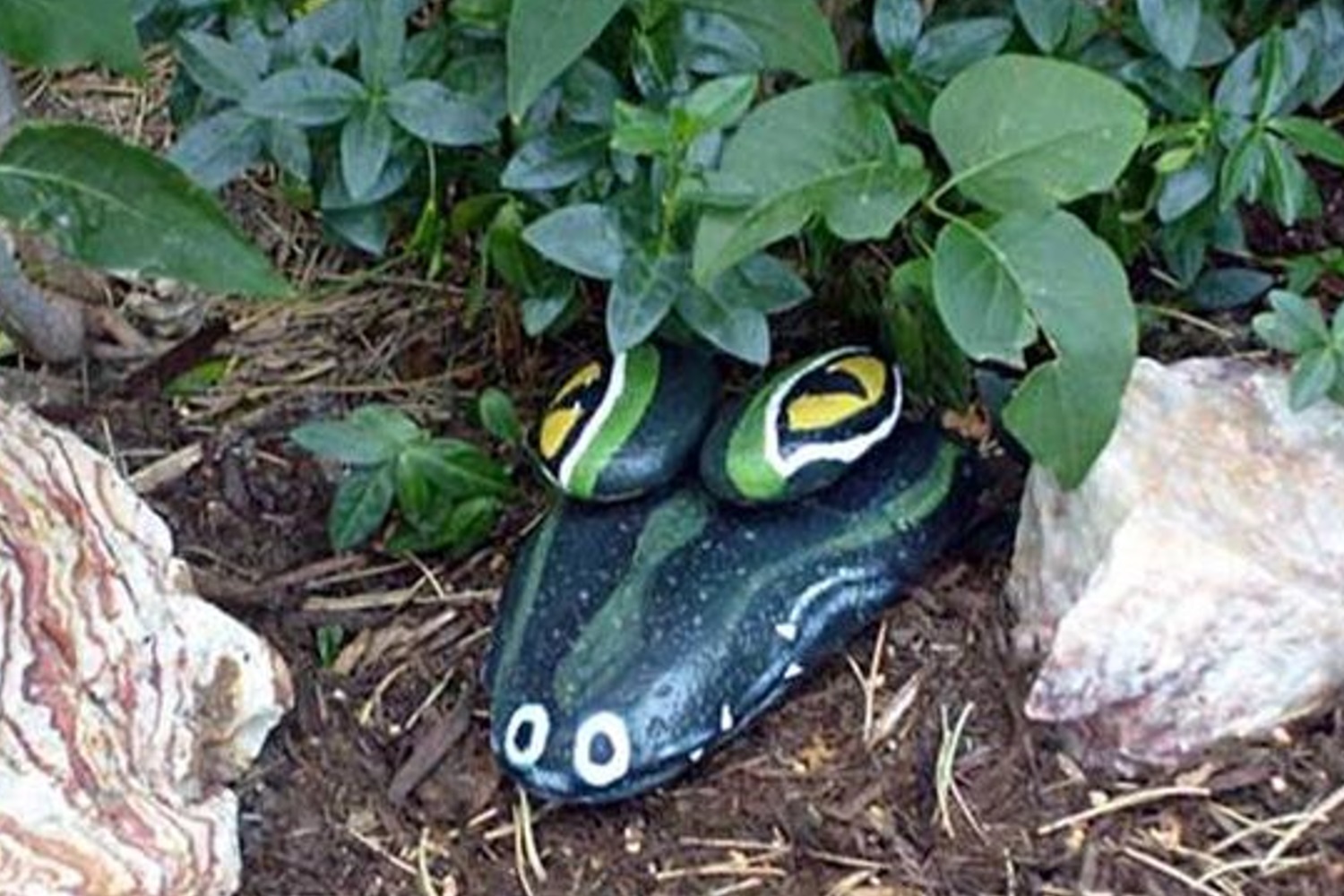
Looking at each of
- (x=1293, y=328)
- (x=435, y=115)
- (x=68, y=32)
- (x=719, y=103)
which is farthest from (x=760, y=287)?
(x=68, y=32)

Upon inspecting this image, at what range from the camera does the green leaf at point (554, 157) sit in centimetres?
178

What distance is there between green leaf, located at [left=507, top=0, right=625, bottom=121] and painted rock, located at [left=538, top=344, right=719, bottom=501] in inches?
10.2

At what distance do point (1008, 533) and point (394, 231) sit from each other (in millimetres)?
529

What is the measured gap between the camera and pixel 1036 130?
165 centimetres

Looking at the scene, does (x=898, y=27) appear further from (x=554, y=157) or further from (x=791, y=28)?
(x=554, y=157)

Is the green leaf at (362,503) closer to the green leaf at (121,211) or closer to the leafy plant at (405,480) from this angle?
the leafy plant at (405,480)

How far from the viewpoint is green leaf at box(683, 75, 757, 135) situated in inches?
66.5

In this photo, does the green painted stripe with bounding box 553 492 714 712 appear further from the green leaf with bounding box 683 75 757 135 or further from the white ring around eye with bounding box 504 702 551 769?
the green leaf with bounding box 683 75 757 135

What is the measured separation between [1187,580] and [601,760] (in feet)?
1.26

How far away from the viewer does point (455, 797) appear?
1.77 m

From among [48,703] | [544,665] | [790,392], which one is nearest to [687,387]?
[790,392]

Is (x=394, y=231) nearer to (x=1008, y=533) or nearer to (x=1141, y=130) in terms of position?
(x=1008, y=533)

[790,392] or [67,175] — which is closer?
[67,175]

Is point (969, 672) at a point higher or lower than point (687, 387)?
lower
